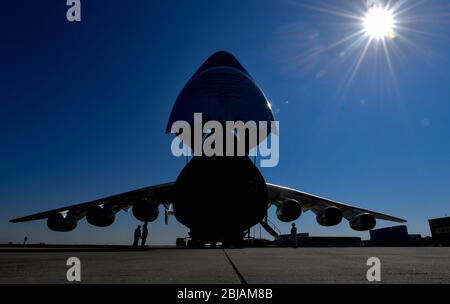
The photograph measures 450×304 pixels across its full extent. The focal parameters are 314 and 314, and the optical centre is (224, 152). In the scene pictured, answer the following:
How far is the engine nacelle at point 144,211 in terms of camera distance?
1233 cm

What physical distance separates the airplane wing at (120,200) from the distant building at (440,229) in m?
19.1

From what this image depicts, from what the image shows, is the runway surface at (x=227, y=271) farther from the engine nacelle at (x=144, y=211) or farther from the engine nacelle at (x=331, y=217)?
the engine nacelle at (x=331, y=217)

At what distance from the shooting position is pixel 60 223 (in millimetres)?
14758

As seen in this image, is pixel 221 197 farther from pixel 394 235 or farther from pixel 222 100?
pixel 394 235

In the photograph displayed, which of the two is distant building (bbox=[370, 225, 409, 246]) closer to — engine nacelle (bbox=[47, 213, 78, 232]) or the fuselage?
the fuselage

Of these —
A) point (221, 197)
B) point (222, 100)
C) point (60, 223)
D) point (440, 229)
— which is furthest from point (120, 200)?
point (440, 229)

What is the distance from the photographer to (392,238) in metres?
A: 26.6

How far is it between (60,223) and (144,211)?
17.3 ft

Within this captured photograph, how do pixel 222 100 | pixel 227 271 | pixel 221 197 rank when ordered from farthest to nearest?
1. pixel 222 100
2. pixel 221 197
3. pixel 227 271
